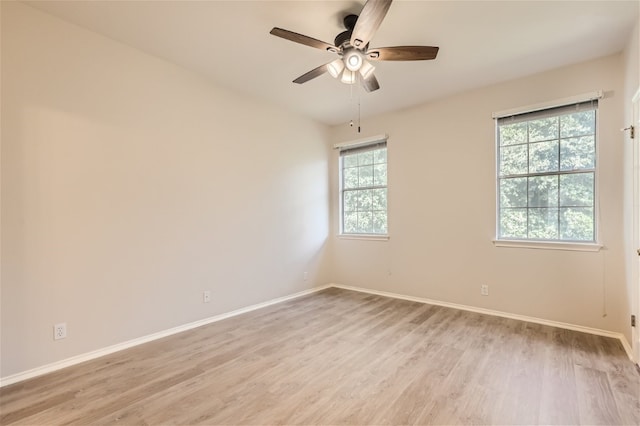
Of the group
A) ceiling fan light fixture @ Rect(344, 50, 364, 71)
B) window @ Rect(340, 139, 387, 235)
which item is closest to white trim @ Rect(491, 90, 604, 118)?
window @ Rect(340, 139, 387, 235)

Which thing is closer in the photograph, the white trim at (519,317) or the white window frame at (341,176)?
the white trim at (519,317)

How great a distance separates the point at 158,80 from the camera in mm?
3047

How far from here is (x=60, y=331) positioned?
2424mm

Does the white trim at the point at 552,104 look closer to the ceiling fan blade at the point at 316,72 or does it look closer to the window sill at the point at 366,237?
Answer: the window sill at the point at 366,237

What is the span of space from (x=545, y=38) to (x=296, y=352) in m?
3.56

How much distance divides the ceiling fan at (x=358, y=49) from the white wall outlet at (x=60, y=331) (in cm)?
281

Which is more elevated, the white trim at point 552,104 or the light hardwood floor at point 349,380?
the white trim at point 552,104

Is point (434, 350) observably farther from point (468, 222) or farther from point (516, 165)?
point (516, 165)

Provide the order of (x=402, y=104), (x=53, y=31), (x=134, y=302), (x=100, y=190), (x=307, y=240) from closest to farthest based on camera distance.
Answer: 1. (x=53, y=31)
2. (x=100, y=190)
3. (x=134, y=302)
4. (x=402, y=104)
5. (x=307, y=240)

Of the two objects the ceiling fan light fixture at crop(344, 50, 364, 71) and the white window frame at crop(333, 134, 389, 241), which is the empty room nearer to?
the ceiling fan light fixture at crop(344, 50, 364, 71)

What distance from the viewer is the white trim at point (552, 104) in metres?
3.00

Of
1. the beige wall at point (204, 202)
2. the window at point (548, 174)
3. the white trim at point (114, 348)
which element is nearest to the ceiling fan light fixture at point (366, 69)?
the beige wall at point (204, 202)

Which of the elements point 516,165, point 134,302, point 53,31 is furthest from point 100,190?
point 516,165

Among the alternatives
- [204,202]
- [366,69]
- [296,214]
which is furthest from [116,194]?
[366,69]
